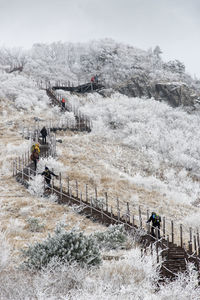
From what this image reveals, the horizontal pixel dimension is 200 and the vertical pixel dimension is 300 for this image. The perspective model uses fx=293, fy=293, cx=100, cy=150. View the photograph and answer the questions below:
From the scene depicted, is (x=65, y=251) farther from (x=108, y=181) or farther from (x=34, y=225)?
(x=108, y=181)

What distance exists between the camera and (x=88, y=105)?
1435 inches

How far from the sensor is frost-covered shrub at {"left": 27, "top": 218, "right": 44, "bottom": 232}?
9.43m

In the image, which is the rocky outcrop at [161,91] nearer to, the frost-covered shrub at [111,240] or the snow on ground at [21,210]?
the snow on ground at [21,210]

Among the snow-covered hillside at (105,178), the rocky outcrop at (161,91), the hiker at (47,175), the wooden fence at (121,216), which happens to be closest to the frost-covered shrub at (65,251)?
the snow-covered hillside at (105,178)

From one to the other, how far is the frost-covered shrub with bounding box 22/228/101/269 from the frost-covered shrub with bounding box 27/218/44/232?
10.4 feet

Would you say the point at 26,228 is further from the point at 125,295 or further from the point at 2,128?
the point at 2,128

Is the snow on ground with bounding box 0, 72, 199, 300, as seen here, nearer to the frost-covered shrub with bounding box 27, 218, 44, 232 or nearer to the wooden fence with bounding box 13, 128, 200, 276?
the frost-covered shrub with bounding box 27, 218, 44, 232

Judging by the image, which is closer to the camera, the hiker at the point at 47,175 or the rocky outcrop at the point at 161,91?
the hiker at the point at 47,175

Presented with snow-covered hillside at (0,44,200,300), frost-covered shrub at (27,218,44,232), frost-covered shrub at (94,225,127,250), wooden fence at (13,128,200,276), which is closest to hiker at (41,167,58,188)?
wooden fence at (13,128,200,276)

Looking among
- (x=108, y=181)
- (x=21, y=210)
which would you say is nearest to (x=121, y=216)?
(x=21, y=210)

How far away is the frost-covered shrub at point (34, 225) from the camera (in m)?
9.43

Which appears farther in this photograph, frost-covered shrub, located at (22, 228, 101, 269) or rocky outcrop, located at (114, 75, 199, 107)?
rocky outcrop, located at (114, 75, 199, 107)

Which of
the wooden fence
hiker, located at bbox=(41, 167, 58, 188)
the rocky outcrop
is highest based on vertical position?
the rocky outcrop

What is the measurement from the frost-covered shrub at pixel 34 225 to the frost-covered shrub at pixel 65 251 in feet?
10.4
